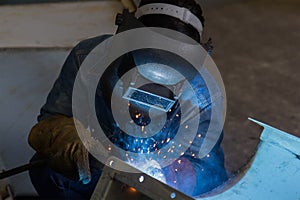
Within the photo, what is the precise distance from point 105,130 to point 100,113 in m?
0.08

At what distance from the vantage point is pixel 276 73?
2170 millimetres

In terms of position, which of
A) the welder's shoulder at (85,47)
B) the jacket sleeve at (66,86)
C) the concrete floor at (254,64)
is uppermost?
the welder's shoulder at (85,47)

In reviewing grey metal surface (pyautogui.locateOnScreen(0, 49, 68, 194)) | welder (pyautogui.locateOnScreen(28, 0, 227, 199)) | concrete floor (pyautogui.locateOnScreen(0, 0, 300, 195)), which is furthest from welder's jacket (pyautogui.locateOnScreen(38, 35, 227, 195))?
concrete floor (pyautogui.locateOnScreen(0, 0, 300, 195))

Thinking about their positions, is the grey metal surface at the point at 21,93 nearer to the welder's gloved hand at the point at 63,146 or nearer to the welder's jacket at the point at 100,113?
the welder's jacket at the point at 100,113

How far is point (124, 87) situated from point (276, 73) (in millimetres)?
1137

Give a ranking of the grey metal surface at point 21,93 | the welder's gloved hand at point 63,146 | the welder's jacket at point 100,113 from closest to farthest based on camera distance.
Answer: the welder's gloved hand at point 63,146
the welder's jacket at point 100,113
the grey metal surface at point 21,93

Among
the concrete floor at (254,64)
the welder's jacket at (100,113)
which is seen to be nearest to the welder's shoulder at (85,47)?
the welder's jacket at (100,113)

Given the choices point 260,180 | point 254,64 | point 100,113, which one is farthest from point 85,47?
point 254,64

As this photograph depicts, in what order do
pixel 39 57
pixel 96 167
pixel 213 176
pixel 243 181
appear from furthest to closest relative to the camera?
pixel 39 57 < pixel 243 181 < pixel 213 176 < pixel 96 167

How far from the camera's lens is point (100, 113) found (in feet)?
4.53

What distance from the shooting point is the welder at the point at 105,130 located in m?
1.19

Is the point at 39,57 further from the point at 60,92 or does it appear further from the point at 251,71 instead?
the point at 251,71

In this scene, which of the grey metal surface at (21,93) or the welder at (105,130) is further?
the grey metal surface at (21,93)

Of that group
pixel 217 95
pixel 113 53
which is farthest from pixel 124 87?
pixel 217 95
